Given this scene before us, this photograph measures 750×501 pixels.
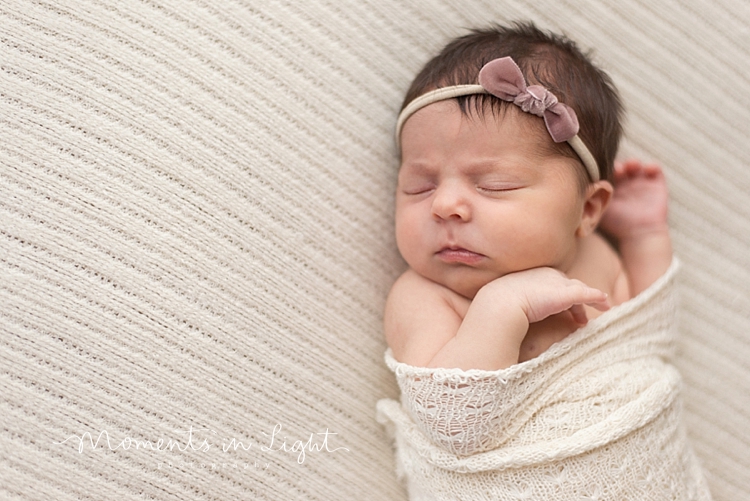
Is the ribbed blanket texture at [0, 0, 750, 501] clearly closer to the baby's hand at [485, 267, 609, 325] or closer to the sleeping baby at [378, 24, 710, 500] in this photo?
the sleeping baby at [378, 24, 710, 500]

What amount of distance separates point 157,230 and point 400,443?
0.60 metres

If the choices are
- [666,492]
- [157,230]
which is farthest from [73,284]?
[666,492]

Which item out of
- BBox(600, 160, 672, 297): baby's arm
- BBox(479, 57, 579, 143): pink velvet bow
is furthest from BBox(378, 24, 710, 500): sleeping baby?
BBox(600, 160, 672, 297): baby's arm

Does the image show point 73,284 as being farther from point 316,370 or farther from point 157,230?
point 316,370

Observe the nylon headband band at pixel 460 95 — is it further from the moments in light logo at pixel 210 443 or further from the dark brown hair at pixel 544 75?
the moments in light logo at pixel 210 443

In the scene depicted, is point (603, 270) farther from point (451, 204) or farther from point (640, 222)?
point (451, 204)

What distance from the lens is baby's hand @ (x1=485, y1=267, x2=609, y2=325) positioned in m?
1.07

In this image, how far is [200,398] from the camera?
111 cm

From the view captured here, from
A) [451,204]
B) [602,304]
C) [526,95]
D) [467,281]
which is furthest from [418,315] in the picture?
[526,95]

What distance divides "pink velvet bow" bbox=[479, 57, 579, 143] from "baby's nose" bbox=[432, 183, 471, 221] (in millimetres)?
181

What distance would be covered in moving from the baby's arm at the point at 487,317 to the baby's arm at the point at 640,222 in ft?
0.98

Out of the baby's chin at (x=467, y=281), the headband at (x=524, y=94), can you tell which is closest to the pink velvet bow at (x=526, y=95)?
the headband at (x=524, y=94)

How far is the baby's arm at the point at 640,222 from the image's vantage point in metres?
1.34

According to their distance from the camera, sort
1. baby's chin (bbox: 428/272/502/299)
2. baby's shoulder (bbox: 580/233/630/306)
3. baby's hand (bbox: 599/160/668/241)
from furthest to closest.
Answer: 1. baby's hand (bbox: 599/160/668/241)
2. baby's shoulder (bbox: 580/233/630/306)
3. baby's chin (bbox: 428/272/502/299)
